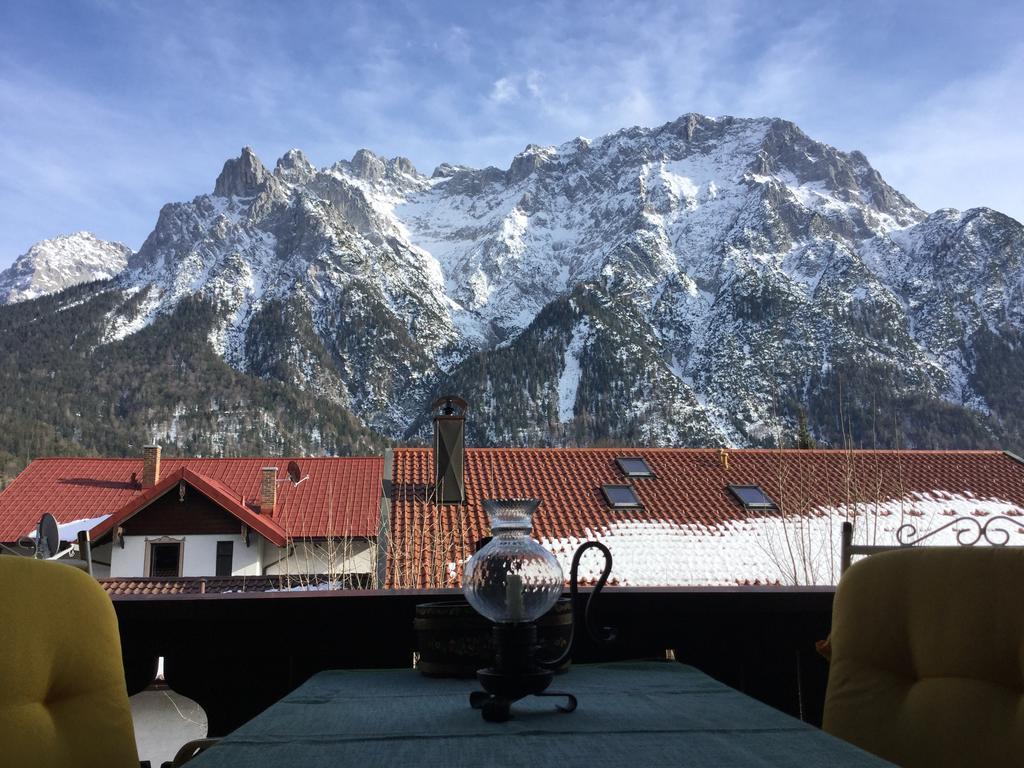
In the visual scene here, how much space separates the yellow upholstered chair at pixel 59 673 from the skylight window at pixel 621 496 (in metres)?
10.5

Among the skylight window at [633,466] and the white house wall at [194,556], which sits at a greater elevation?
the skylight window at [633,466]

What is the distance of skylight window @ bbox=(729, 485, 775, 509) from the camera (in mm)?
11930

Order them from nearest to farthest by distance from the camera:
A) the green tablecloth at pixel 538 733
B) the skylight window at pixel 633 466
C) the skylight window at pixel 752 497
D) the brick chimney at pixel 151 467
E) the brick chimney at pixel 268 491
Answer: the green tablecloth at pixel 538 733 < the skylight window at pixel 752 497 < the skylight window at pixel 633 466 < the brick chimney at pixel 268 491 < the brick chimney at pixel 151 467

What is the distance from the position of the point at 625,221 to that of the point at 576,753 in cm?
13350

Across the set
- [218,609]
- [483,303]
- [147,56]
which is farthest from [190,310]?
[218,609]

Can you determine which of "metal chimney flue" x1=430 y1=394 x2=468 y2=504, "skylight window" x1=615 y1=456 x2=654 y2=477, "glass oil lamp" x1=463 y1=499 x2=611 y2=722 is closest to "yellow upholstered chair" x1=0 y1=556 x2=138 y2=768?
"glass oil lamp" x1=463 y1=499 x2=611 y2=722

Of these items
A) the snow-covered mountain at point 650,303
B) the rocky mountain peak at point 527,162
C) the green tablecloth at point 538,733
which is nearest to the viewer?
the green tablecloth at point 538,733

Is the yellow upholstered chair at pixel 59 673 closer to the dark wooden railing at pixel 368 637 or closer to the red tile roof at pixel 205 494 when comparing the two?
the dark wooden railing at pixel 368 637

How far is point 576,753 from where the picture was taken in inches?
42.6

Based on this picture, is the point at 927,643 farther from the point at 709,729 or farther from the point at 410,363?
the point at 410,363

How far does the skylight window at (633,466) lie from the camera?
42.4 ft

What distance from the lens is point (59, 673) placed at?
1.41m

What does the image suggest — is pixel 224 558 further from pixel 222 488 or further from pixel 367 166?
pixel 367 166

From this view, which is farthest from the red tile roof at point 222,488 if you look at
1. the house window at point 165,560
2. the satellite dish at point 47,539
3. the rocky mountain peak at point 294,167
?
the rocky mountain peak at point 294,167
